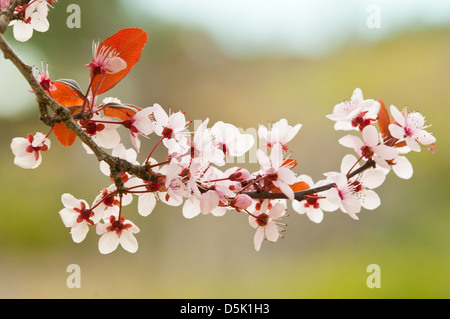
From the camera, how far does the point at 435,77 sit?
14.1 feet

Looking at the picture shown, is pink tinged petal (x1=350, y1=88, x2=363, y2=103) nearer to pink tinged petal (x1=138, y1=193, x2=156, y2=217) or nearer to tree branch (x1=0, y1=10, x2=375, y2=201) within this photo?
tree branch (x1=0, y1=10, x2=375, y2=201)

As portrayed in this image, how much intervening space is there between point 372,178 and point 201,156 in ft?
0.71

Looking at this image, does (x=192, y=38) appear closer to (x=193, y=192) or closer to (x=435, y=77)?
(x=435, y=77)

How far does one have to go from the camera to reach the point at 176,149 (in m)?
0.47

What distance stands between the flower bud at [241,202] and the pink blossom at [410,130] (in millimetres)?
181

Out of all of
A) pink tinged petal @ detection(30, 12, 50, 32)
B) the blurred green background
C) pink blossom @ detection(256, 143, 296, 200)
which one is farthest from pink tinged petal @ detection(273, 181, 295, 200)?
the blurred green background

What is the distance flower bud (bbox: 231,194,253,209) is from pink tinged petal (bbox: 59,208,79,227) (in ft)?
0.66

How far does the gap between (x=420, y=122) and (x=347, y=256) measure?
12.0 ft

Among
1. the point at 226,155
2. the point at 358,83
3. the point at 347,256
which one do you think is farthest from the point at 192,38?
the point at 226,155

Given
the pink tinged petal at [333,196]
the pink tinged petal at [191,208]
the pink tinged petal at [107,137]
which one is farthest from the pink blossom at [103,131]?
the pink tinged petal at [333,196]

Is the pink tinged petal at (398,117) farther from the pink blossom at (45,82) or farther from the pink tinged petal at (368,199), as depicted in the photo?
the pink blossom at (45,82)

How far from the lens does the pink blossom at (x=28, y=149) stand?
517 mm

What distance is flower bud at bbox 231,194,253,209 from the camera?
449mm

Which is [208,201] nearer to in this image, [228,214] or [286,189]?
[286,189]
